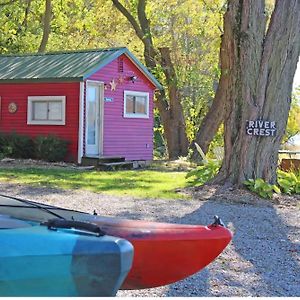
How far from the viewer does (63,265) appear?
3.40 meters

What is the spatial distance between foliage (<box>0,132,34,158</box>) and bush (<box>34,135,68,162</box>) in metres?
0.36

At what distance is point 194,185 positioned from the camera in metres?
12.3

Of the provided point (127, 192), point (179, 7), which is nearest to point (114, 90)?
point (127, 192)

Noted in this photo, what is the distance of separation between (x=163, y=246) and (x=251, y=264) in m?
2.21

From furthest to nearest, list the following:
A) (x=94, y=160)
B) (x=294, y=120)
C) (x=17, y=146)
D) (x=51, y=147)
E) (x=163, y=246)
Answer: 1. (x=294, y=120)
2. (x=17, y=146)
3. (x=51, y=147)
4. (x=94, y=160)
5. (x=163, y=246)

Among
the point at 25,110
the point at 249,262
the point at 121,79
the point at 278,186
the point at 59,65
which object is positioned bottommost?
the point at 249,262

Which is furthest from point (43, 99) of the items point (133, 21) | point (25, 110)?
point (133, 21)

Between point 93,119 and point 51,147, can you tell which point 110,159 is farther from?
point 51,147

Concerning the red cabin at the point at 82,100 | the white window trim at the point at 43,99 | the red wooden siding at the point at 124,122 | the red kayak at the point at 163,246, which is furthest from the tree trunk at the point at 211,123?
the red kayak at the point at 163,246

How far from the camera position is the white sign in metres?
10.9

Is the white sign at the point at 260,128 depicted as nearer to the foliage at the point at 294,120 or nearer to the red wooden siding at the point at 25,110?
the red wooden siding at the point at 25,110

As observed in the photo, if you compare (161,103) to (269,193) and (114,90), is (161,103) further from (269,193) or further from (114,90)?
(269,193)

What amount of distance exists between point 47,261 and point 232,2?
8686mm

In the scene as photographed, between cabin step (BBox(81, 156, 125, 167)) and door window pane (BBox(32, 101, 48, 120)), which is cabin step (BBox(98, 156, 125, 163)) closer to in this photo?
cabin step (BBox(81, 156, 125, 167))
